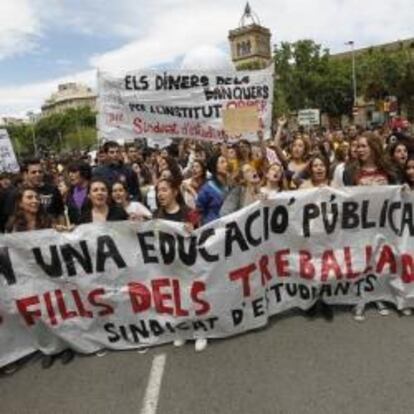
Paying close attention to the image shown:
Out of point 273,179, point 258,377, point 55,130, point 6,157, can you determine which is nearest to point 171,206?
point 273,179

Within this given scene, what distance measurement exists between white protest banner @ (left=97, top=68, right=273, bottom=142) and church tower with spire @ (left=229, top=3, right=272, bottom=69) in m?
109

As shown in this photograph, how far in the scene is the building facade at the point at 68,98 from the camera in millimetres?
179375

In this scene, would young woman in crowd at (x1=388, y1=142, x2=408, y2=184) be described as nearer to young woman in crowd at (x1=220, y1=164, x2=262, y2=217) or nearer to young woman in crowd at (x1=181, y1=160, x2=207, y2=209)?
young woman in crowd at (x1=220, y1=164, x2=262, y2=217)

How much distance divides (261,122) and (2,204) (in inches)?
141

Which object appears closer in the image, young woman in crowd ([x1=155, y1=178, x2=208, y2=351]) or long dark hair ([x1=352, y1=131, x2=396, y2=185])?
young woman in crowd ([x1=155, y1=178, x2=208, y2=351])

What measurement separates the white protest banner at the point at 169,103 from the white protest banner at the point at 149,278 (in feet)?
10.9

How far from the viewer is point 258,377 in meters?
4.54

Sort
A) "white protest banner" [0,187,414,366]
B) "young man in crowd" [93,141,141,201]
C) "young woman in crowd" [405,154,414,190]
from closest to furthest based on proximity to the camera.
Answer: "white protest banner" [0,187,414,366] < "young woman in crowd" [405,154,414,190] < "young man in crowd" [93,141,141,201]

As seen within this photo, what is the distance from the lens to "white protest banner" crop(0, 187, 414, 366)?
17.3 feet

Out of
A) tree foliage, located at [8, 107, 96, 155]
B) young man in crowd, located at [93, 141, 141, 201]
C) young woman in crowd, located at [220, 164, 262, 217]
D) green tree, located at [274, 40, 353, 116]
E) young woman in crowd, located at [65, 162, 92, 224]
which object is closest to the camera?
young woman in crowd, located at [220, 164, 262, 217]

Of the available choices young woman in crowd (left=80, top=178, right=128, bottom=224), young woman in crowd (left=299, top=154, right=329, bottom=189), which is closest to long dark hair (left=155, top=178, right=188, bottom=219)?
young woman in crowd (left=80, top=178, right=128, bottom=224)

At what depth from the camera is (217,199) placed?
6539 mm

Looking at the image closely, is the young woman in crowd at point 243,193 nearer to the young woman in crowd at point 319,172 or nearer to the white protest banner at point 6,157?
the young woman in crowd at point 319,172

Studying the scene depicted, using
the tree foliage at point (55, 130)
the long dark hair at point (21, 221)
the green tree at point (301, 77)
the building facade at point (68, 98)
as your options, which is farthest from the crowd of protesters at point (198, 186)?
the building facade at point (68, 98)
